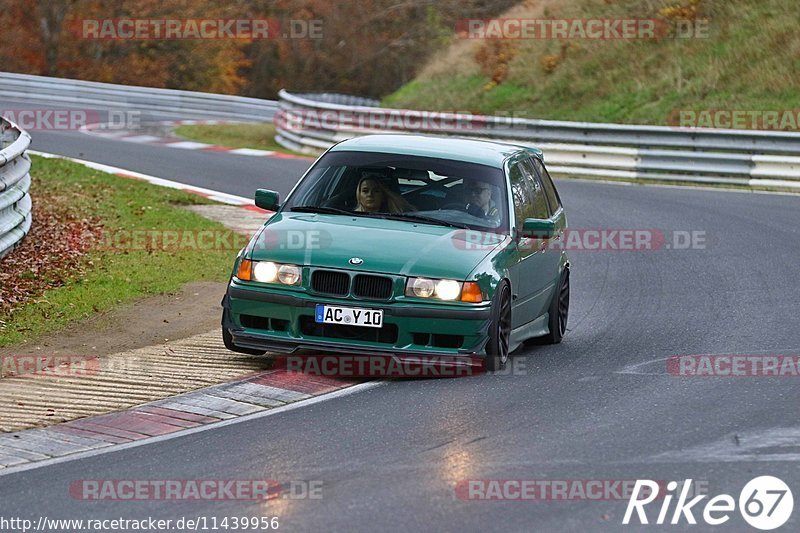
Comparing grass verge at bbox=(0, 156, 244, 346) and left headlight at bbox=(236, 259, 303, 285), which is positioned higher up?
left headlight at bbox=(236, 259, 303, 285)

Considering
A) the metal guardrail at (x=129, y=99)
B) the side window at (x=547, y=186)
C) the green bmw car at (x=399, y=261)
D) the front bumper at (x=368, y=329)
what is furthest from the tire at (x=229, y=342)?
the metal guardrail at (x=129, y=99)

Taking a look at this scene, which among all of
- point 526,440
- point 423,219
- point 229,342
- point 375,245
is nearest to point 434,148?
point 423,219

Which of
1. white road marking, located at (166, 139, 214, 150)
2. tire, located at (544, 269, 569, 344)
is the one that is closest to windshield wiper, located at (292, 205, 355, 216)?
tire, located at (544, 269, 569, 344)


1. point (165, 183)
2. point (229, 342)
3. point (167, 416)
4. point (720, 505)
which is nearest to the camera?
point (720, 505)

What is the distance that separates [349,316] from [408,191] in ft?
5.06

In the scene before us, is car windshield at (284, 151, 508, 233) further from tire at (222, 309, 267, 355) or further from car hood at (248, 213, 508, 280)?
tire at (222, 309, 267, 355)

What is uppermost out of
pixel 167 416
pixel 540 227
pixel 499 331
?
pixel 540 227

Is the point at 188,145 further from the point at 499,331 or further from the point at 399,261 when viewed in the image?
the point at 399,261

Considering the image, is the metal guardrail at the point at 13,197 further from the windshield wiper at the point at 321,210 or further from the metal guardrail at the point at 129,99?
the metal guardrail at the point at 129,99

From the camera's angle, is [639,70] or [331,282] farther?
[639,70]

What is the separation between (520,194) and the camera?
10727 millimetres

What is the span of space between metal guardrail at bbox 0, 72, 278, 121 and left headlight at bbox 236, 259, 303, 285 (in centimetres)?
2908

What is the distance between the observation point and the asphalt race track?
6234 mm

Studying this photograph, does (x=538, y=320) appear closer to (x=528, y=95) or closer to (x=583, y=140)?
(x=583, y=140)
